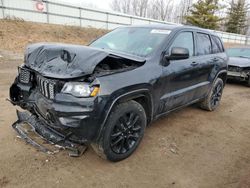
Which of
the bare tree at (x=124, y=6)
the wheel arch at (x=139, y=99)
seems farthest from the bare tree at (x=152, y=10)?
the wheel arch at (x=139, y=99)

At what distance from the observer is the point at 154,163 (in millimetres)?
2971

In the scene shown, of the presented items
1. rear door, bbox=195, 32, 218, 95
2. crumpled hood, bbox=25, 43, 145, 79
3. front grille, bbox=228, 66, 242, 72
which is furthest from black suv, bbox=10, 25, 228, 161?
front grille, bbox=228, 66, 242, 72

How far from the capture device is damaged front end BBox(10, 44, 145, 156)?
2.31m

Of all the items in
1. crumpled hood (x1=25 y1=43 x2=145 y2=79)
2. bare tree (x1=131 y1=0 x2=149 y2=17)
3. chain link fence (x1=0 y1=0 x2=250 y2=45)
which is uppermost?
bare tree (x1=131 y1=0 x2=149 y2=17)

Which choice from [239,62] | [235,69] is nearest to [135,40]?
[235,69]

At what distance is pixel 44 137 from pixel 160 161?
158 centimetres

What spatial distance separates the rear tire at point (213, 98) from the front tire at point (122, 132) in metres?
2.49

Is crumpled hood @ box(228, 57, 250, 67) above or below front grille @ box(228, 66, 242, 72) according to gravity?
above

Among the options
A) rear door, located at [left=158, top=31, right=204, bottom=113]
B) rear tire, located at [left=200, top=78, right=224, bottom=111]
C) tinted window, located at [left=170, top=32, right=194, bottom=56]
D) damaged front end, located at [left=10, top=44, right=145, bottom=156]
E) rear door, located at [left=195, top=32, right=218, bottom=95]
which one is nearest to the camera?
damaged front end, located at [left=10, top=44, right=145, bottom=156]

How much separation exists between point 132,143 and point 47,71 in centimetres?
148

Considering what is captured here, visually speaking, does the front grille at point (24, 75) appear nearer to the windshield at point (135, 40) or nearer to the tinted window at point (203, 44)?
the windshield at point (135, 40)

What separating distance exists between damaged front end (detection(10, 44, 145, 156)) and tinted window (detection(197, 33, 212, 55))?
6.21 feet

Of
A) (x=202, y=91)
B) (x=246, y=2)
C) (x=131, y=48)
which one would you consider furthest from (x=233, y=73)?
(x=246, y=2)

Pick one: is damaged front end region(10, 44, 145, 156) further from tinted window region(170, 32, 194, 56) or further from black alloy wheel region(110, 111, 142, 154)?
tinted window region(170, 32, 194, 56)
